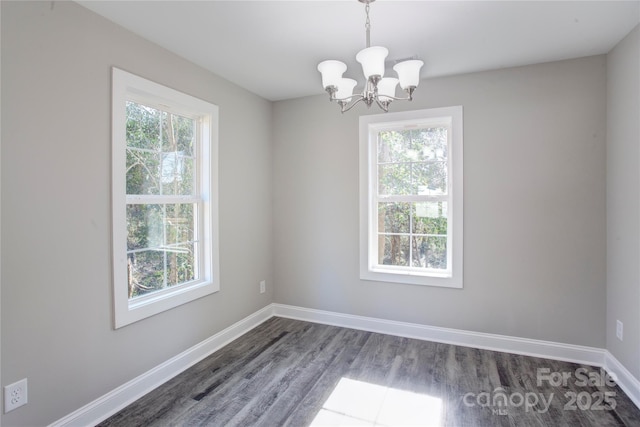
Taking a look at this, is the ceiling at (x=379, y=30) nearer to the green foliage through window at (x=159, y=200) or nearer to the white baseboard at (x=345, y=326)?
the green foliage through window at (x=159, y=200)

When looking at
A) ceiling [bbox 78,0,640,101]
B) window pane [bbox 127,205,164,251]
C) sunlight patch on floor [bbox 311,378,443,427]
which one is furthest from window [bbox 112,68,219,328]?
sunlight patch on floor [bbox 311,378,443,427]

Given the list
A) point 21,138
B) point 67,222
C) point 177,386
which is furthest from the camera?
point 177,386

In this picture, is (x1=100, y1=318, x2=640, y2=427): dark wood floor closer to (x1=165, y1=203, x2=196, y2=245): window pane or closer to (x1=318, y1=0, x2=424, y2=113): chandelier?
(x1=165, y1=203, x2=196, y2=245): window pane

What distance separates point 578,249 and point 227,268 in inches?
115

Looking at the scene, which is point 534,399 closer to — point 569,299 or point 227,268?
point 569,299

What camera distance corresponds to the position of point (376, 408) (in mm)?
2021

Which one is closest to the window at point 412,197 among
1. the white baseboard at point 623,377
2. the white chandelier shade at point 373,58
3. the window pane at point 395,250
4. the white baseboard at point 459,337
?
the window pane at point 395,250

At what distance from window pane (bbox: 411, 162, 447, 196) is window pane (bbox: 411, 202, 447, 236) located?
4.6 inches

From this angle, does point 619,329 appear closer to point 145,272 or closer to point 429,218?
point 429,218

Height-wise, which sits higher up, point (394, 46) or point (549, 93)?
point (394, 46)

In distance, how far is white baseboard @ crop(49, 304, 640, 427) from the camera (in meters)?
1.98

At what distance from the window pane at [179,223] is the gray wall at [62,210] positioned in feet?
1.76

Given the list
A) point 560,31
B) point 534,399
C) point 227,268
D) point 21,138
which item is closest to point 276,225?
point 227,268

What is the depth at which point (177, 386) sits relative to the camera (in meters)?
2.26
